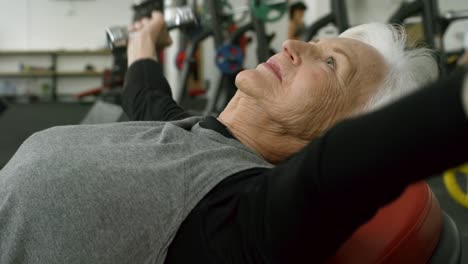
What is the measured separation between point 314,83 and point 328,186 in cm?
44

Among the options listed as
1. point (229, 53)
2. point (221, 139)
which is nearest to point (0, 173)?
point (221, 139)

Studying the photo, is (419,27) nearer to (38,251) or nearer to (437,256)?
(437,256)

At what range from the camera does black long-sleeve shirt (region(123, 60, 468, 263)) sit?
0.41m

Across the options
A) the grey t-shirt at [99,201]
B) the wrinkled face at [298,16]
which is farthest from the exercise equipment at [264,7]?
the grey t-shirt at [99,201]

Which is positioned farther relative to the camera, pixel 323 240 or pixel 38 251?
pixel 38 251

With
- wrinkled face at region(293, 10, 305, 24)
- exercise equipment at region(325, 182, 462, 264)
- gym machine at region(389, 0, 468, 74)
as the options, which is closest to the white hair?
exercise equipment at region(325, 182, 462, 264)

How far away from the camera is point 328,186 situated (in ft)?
1.60

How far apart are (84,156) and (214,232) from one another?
24cm

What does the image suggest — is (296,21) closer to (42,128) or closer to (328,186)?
(42,128)

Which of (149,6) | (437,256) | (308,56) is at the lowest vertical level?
(437,256)

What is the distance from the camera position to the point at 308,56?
96 cm

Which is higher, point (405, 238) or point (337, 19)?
point (337, 19)

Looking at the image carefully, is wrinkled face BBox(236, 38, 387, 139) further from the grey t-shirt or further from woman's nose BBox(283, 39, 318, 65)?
the grey t-shirt

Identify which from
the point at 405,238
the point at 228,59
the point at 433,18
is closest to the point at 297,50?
the point at 405,238
